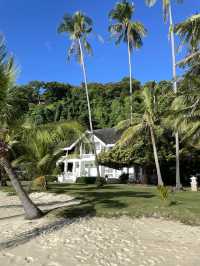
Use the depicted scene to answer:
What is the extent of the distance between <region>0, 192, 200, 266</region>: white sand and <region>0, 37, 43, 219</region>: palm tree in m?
0.63

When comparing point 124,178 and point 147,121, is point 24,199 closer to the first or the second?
point 147,121

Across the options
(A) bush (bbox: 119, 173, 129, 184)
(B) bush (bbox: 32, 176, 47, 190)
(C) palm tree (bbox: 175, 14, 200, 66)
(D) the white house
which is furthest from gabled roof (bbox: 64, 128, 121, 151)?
(C) palm tree (bbox: 175, 14, 200, 66)

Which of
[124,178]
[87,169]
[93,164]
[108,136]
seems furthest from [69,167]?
[124,178]

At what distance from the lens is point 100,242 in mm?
10570

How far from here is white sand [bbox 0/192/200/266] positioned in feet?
29.3

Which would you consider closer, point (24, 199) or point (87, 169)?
point (24, 199)

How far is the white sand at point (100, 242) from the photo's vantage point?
8930 millimetres

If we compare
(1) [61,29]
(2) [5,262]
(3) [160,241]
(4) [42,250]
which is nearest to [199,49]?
(3) [160,241]

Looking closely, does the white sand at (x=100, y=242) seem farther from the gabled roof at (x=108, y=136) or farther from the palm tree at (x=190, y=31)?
the gabled roof at (x=108, y=136)

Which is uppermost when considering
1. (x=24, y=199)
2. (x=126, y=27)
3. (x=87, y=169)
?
(x=126, y=27)

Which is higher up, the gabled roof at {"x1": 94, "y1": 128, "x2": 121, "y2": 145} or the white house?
the gabled roof at {"x1": 94, "y1": 128, "x2": 121, "y2": 145}

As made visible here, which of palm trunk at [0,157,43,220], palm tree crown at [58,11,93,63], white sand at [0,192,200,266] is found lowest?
white sand at [0,192,200,266]

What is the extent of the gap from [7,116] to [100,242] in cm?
585

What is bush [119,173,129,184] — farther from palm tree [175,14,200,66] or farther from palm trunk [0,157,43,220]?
palm tree [175,14,200,66]
